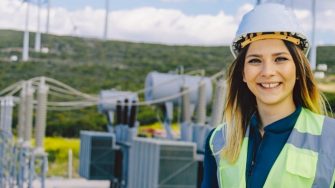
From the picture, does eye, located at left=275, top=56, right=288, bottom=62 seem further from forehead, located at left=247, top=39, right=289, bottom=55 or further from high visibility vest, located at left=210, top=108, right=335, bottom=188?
high visibility vest, located at left=210, top=108, right=335, bottom=188

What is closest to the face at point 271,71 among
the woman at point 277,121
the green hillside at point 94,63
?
the woman at point 277,121

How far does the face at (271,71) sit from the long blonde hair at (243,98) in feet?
0.09

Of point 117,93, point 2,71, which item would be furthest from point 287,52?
point 2,71

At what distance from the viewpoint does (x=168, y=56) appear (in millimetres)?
71000

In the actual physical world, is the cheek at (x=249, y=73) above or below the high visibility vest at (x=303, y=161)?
above

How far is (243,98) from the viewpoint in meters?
2.28

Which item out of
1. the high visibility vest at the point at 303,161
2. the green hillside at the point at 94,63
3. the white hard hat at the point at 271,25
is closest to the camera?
the high visibility vest at the point at 303,161

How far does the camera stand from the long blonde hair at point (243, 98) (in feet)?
6.92

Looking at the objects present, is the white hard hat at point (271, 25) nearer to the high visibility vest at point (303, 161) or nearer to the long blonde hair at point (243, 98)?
the long blonde hair at point (243, 98)

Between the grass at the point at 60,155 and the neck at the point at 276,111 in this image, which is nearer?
the neck at the point at 276,111

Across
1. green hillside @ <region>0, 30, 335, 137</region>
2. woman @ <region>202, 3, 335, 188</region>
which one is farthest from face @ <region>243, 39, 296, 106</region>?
green hillside @ <region>0, 30, 335, 137</region>

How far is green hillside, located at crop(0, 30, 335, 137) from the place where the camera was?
149 ft

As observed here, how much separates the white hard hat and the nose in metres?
0.07

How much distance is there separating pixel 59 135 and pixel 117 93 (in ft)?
58.4
